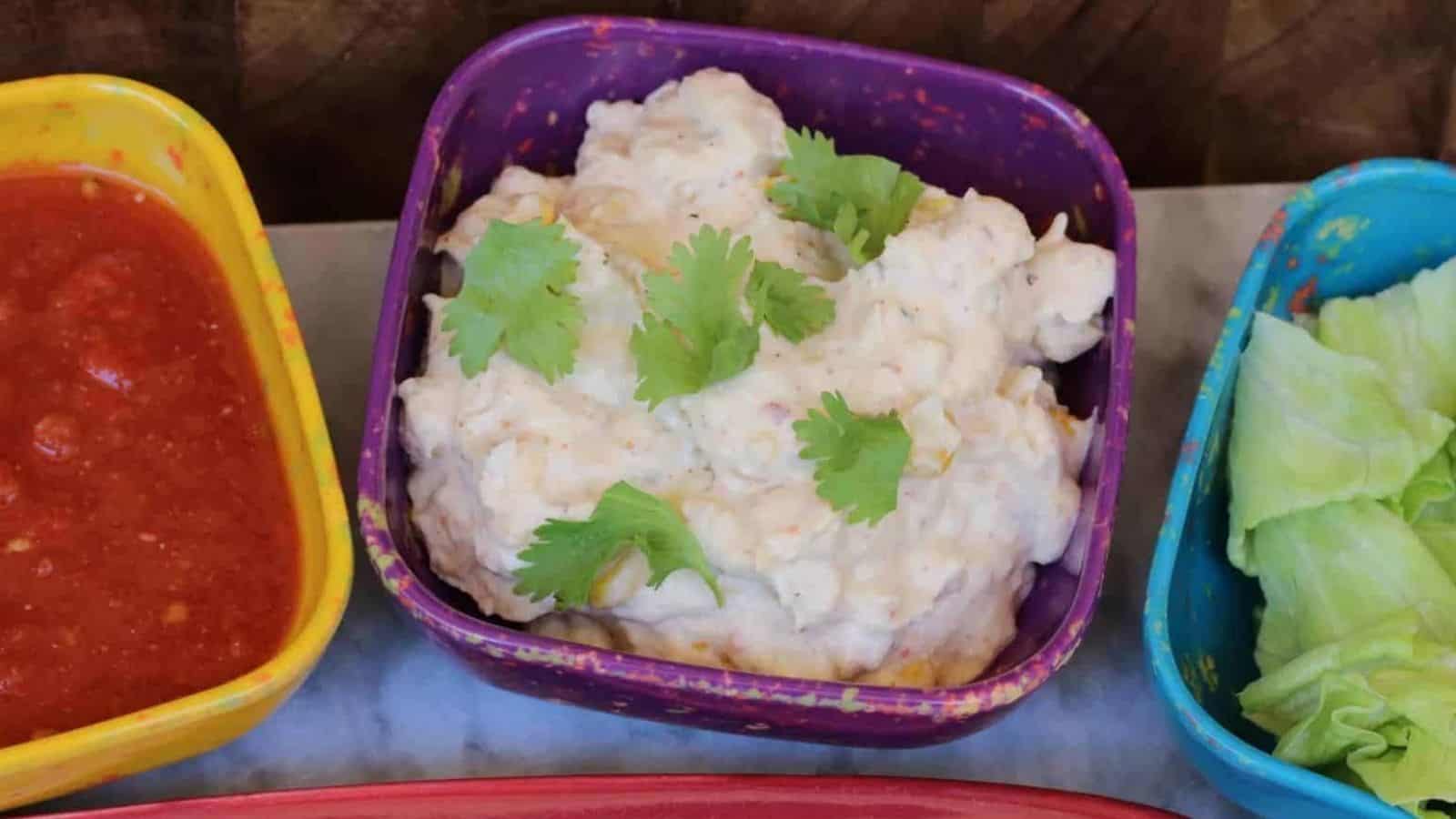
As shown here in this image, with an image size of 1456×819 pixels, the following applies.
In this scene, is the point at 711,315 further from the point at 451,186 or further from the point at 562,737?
the point at 562,737

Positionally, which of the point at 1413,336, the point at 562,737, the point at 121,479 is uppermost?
the point at 1413,336

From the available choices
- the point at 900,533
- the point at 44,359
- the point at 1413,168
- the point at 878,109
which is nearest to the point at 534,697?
the point at 900,533

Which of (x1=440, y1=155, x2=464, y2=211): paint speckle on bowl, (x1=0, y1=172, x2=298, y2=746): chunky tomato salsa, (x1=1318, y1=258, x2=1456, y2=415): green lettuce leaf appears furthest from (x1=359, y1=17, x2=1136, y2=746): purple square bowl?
(x1=1318, y1=258, x2=1456, y2=415): green lettuce leaf

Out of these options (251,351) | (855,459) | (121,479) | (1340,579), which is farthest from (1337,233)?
(121,479)

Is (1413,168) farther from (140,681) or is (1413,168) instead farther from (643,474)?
(140,681)

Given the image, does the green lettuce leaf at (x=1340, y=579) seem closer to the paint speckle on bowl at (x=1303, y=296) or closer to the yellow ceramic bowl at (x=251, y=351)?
the paint speckle on bowl at (x=1303, y=296)

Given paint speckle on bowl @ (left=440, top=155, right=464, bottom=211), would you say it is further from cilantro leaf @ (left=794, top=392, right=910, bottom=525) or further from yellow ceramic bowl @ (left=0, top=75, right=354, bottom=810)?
cilantro leaf @ (left=794, top=392, right=910, bottom=525)

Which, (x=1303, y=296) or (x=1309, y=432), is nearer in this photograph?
(x=1309, y=432)
